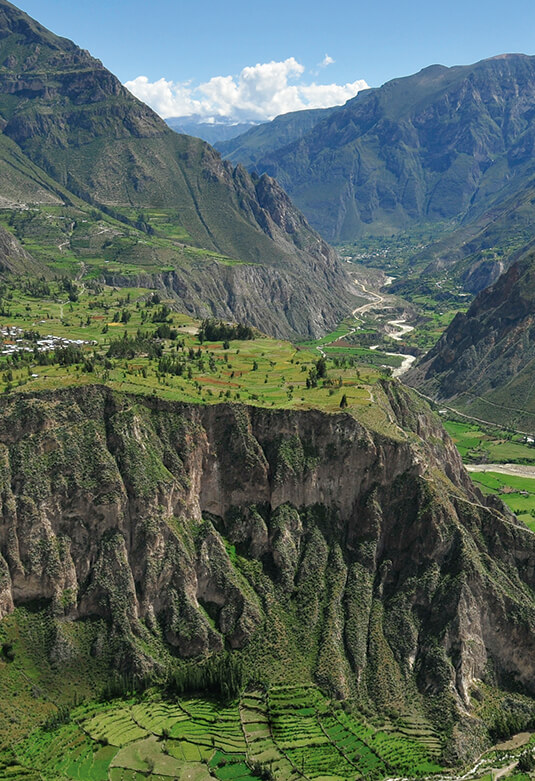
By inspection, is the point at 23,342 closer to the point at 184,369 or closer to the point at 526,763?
the point at 184,369

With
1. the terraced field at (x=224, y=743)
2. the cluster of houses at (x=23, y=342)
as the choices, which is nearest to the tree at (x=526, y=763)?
the terraced field at (x=224, y=743)

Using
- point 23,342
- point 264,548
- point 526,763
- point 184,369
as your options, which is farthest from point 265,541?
point 23,342

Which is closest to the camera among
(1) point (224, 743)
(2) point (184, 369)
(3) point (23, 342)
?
(1) point (224, 743)

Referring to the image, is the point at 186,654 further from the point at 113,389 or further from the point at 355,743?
the point at 113,389

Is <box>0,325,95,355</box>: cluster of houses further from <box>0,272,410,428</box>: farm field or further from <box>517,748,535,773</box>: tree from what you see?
<box>517,748,535,773</box>: tree

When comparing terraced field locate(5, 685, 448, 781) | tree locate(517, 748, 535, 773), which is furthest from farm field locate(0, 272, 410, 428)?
tree locate(517, 748, 535, 773)

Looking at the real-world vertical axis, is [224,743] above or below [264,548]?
below
